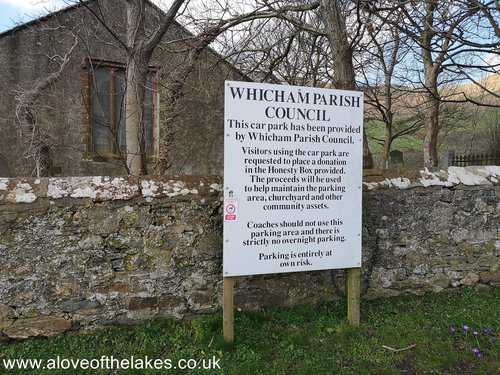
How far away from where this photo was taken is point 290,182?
303cm

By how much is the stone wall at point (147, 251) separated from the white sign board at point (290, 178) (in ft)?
1.57

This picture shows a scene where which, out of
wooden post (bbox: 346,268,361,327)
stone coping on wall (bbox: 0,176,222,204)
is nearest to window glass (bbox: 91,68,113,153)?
stone coping on wall (bbox: 0,176,222,204)

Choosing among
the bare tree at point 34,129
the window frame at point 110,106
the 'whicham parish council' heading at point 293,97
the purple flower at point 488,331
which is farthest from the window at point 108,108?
the purple flower at point 488,331

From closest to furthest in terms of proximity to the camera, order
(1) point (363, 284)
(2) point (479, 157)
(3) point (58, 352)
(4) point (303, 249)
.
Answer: (3) point (58, 352) < (4) point (303, 249) < (1) point (363, 284) < (2) point (479, 157)

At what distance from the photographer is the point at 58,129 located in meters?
8.62

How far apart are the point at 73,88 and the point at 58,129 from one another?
1.09 m

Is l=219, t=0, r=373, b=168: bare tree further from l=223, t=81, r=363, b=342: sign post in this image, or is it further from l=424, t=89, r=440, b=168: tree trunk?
l=424, t=89, r=440, b=168: tree trunk

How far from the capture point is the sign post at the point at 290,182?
291 centimetres

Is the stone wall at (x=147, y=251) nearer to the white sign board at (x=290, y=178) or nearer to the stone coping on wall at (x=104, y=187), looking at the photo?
the stone coping on wall at (x=104, y=187)

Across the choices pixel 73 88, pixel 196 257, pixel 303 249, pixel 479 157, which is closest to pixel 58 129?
pixel 73 88

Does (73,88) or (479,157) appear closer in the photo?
(73,88)

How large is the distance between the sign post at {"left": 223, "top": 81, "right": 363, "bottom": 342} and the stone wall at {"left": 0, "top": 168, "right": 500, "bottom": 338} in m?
0.47

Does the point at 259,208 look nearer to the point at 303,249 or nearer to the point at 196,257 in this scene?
the point at 303,249

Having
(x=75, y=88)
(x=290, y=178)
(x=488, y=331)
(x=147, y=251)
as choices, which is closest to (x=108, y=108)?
(x=75, y=88)
